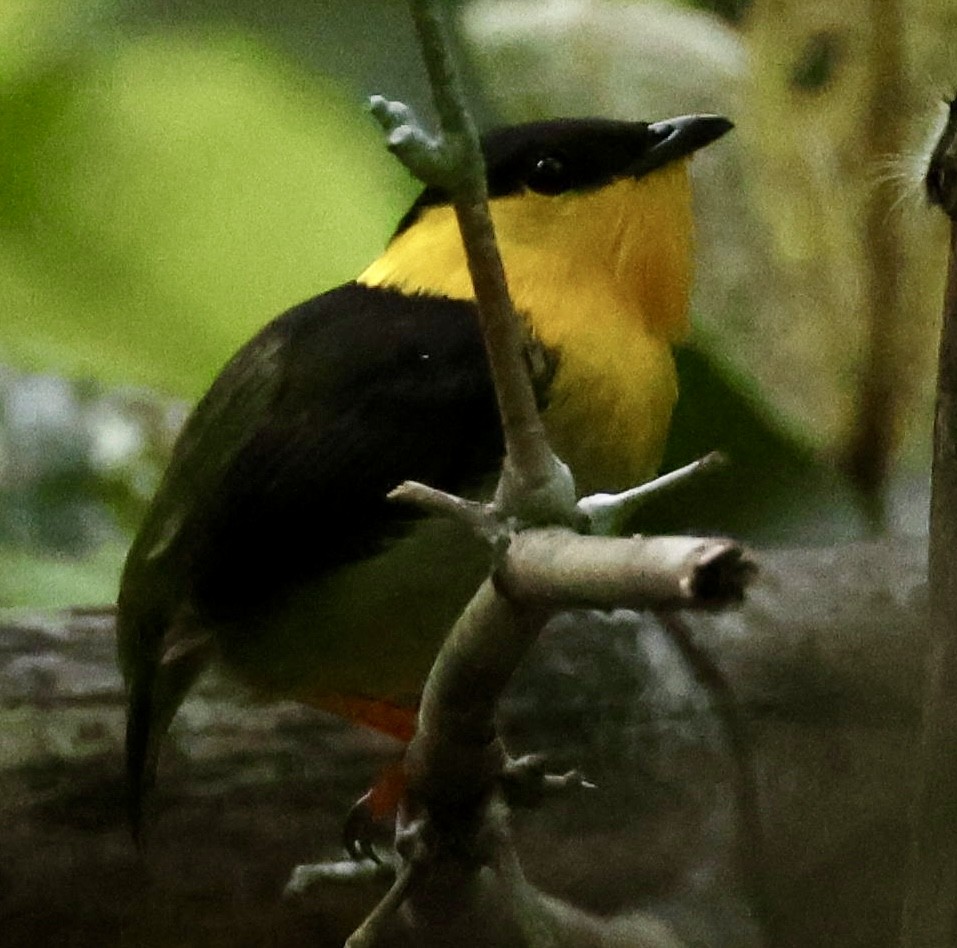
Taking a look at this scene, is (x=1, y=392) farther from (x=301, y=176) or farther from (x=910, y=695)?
(x=910, y=695)

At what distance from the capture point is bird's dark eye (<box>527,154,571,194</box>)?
780 mm

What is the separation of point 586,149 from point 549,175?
0.08 ft

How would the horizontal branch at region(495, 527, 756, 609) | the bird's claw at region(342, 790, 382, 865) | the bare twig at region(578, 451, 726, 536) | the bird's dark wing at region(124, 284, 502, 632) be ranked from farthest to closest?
the bird's claw at region(342, 790, 382, 865)
the bird's dark wing at region(124, 284, 502, 632)
the bare twig at region(578, 451, 726, 536)
the horizontal branch at region(495, 527, 756, 609)

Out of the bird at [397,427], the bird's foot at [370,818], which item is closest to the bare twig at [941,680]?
the bird at [397,427]

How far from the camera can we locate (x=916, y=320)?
819 millimetres

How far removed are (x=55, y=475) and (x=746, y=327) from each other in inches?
17.6

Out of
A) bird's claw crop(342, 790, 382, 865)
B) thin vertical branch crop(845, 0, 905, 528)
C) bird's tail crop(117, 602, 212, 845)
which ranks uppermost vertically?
thin vertical branch crop(845, 0, 905, 528)

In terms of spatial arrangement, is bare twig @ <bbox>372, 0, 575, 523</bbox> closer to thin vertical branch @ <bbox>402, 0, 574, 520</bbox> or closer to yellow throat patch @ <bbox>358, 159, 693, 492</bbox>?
thin vertical branch @ <bbox>402, 0, 574, 520</bbox>

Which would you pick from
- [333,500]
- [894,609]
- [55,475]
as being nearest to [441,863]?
[333,500]

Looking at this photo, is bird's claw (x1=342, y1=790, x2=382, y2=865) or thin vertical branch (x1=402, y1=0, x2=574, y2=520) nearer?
thin vertical branch (x1=402, y1=0, x2=574, y2=520)

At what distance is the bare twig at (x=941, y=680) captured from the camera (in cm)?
49

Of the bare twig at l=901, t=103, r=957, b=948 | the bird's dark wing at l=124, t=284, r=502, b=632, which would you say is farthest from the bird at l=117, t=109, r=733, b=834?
the bare twig at l=901, t=103, r=957, b=948

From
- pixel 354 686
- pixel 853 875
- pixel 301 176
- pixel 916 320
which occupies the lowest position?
pixel 853 875

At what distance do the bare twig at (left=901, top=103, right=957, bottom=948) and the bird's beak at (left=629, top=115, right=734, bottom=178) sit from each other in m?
0.27
